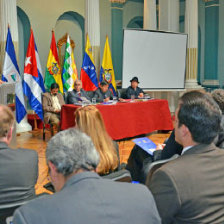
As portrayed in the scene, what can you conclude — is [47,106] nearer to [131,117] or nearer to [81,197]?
[131,117]

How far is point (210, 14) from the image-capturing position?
1104 centimetres

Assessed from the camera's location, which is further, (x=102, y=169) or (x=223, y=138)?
(x=223, y=138)

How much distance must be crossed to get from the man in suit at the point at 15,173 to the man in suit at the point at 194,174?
0.77m

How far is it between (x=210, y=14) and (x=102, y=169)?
33.1 feet

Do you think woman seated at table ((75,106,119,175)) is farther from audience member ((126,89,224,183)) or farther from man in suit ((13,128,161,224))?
man in suit ((13,128,161,224))

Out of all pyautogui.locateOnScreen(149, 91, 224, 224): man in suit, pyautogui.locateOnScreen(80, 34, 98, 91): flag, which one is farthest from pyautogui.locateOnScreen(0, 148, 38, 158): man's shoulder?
pyautogui.locateOnScreen(80, 34, 98, 91): flag

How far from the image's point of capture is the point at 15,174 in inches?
71.0

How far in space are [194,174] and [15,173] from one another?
37.3 inches

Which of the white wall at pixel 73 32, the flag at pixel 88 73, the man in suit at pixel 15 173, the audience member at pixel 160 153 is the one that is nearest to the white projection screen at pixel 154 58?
the flag at pixel 88 73

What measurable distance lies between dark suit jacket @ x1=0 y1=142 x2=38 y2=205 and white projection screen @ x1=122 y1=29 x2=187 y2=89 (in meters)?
6.48

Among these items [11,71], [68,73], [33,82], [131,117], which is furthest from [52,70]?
[131,117]

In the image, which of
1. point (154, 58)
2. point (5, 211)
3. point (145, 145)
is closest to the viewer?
point (5, 211)

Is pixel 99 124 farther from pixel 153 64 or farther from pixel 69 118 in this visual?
pixel 153 64

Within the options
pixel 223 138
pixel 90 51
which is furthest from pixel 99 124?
pixel 90 51
